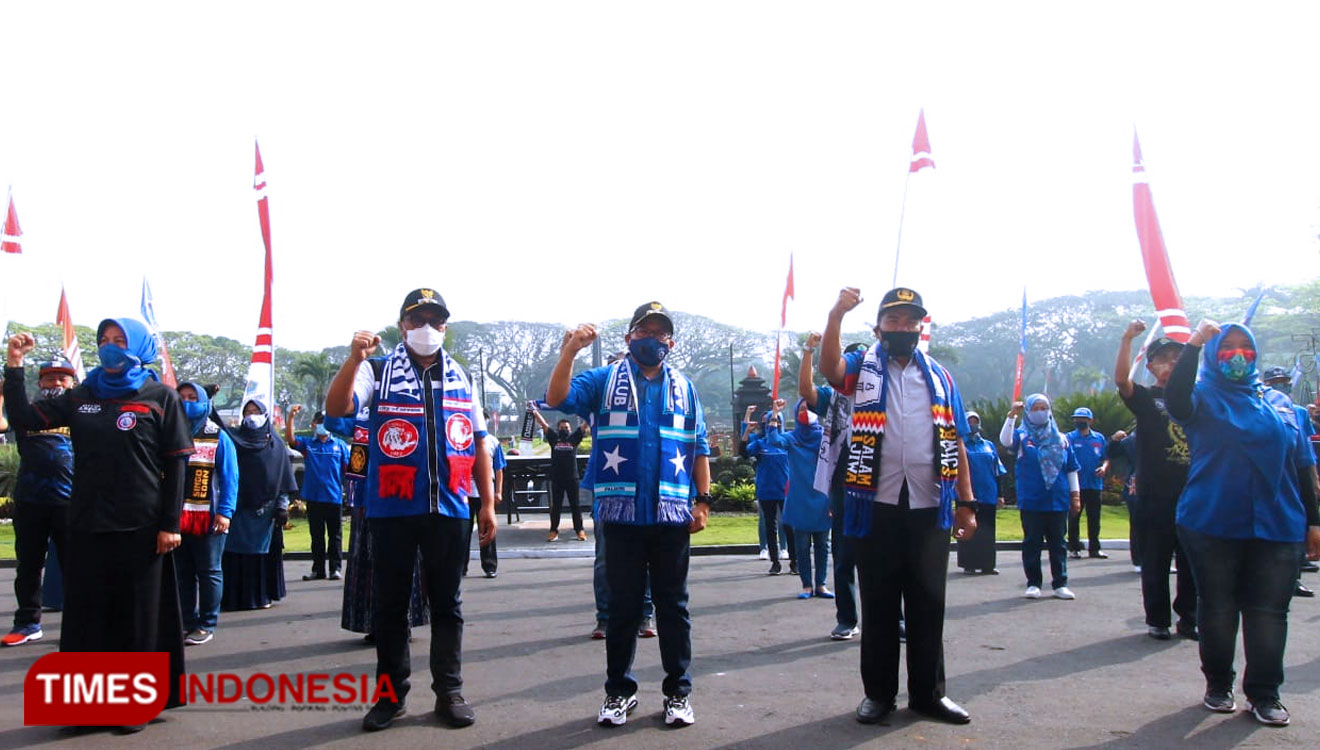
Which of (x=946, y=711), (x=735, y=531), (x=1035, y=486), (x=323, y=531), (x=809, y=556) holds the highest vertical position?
(x=1035, y=486)

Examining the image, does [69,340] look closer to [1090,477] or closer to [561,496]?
[561,496]

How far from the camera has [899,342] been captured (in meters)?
5.33

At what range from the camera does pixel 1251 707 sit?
528 cm

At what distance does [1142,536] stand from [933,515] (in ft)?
11.7

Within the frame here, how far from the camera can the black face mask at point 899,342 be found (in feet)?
17.5

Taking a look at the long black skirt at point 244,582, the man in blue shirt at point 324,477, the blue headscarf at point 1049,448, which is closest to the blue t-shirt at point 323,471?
the man in blue shirt at point 324,477

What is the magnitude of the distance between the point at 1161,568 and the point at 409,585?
5.48m

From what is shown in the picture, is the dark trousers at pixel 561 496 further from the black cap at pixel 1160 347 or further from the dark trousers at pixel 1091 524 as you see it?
the black cap at pixel 1160 347

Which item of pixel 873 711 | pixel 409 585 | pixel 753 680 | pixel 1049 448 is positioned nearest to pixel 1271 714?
pixel 873 711

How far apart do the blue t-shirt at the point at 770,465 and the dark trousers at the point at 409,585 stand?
642 cm

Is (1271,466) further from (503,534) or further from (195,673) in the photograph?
(503,534)

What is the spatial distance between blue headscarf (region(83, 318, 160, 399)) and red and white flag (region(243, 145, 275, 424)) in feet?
13.5

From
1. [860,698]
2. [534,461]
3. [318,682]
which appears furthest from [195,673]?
[534,461]

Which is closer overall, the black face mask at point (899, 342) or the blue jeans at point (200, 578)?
the black face mask at point (899, 342)
